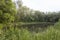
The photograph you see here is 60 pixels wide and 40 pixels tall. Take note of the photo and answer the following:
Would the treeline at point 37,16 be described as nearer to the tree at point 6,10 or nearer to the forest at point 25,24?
the forest at point 25,24

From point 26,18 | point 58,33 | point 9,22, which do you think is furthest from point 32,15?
point 58,33

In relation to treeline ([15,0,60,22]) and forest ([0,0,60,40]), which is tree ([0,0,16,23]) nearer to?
forest ([0,0,60,40])

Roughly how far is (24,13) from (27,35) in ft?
41.5

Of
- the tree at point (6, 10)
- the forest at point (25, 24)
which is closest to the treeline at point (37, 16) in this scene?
the forest at point (25, 24)

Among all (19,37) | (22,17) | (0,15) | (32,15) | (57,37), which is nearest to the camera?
(19,37)

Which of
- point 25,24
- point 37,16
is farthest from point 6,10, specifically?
point 37,16

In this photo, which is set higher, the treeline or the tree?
the tree

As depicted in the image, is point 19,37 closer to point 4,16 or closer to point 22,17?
point 4,16

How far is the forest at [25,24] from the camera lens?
640 centimetres

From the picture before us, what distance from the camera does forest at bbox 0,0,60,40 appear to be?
21.0 ft

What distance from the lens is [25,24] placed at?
51.8 ft

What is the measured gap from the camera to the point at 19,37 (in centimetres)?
611

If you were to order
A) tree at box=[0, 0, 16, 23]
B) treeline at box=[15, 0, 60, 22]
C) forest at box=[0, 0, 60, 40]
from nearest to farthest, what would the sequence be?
forest at box=[0, 0, 60, 40] < tree at box=[0, 0, 16, 23] < treeline at box=[15, 0, 60, 22]

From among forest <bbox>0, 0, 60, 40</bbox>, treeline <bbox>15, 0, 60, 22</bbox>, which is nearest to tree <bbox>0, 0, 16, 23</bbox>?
forest <bbox>0, 0, 60, 40</bbox>
